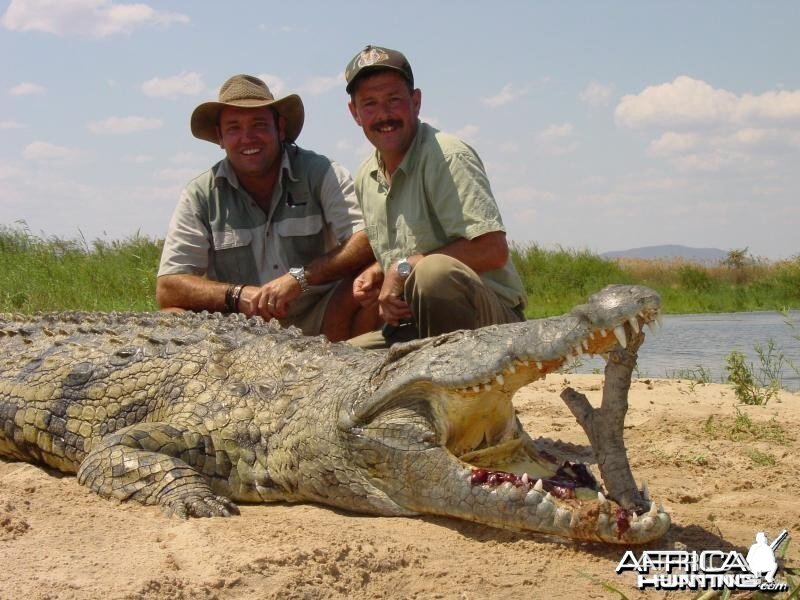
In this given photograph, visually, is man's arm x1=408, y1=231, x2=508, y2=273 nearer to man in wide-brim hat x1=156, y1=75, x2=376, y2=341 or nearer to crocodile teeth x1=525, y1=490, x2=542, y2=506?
man in wide-brim hat x1=156, y1=75, x2=376, y2=341

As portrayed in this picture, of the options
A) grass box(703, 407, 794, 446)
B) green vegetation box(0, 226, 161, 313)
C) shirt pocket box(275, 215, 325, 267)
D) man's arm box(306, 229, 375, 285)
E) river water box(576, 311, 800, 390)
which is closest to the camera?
grass box(703, 407, 794, 446)

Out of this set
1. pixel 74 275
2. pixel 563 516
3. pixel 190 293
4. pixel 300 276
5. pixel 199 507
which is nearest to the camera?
pixel 563 516

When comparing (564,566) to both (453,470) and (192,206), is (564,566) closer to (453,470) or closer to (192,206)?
(453,470)

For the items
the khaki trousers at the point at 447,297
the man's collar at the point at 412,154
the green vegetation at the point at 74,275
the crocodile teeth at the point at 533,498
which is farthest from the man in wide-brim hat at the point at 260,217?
the green vegetation at the point at 74,275

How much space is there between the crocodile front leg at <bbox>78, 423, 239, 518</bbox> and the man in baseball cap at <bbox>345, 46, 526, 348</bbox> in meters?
1.66

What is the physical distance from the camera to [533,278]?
814 inches

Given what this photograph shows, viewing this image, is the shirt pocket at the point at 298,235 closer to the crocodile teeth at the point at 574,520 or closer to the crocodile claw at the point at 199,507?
the crocodile claw at the point at 199,507

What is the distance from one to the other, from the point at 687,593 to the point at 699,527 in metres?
0.61

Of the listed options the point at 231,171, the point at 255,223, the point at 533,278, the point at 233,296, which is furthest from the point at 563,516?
the point at 533,278

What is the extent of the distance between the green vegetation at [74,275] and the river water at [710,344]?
21.5 ft

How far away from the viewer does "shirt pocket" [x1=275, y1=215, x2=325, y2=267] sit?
628cm

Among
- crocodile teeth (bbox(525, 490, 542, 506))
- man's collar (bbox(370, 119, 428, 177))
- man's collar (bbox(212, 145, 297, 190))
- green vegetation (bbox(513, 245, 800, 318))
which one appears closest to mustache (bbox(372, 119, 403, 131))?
man's collar (bbox(370, 119, 428, 177))

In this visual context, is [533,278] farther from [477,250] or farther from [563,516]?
[563,516]
